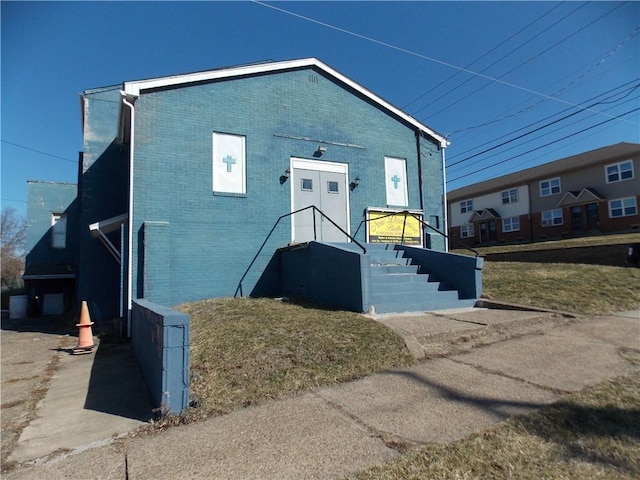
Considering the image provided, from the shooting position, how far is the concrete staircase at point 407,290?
24.8 feet

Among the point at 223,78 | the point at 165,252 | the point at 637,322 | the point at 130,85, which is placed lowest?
the point at 637,322

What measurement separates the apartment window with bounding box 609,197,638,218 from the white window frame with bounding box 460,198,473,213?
47.1 ft

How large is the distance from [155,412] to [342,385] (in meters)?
2.02

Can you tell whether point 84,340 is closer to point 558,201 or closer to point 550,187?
point 558,201

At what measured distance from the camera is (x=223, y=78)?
35.9 feet

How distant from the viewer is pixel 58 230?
782 inches

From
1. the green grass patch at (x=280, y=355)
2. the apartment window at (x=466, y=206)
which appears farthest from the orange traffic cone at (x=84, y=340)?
the apartment window at (x=466, y=206)

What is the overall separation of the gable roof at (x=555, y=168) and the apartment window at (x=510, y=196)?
1.63 feet

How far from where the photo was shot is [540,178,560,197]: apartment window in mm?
33469

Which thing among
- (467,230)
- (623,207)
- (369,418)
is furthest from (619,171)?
(369,418)

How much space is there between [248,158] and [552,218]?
103 feet

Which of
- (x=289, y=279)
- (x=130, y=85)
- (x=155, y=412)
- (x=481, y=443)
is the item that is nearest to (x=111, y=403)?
(x=155, y=412)

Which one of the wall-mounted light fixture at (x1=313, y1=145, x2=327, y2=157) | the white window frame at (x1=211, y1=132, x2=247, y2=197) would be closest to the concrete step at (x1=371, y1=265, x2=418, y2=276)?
the white window frame at (x1=211, y1=132, x2=247, y2=197)

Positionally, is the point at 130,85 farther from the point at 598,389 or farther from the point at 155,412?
the point at 598,389
